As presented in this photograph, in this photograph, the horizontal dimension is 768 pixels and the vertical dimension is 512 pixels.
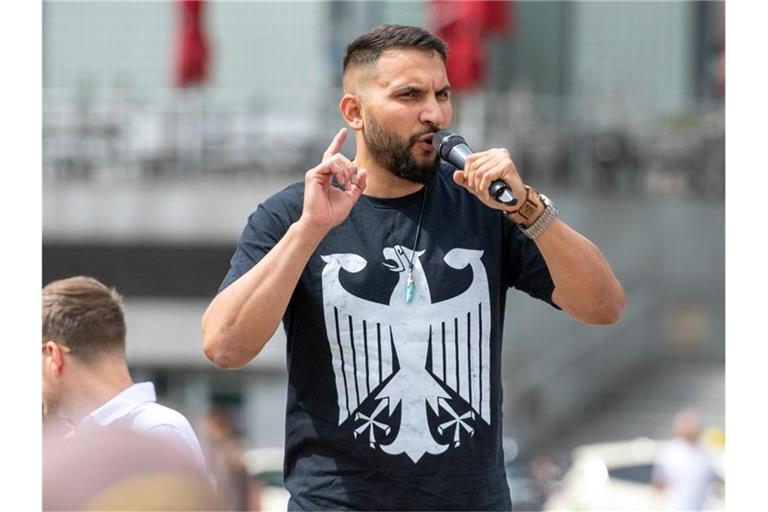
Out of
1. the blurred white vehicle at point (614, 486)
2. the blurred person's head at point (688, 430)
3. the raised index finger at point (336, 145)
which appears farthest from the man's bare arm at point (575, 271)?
the blurred person's head at point (688, 430)

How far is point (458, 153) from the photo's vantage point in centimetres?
284

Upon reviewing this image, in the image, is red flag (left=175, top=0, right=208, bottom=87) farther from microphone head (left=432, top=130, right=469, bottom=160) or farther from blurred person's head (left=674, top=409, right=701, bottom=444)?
microphone head (left=432, top=130, right=469, bottom=160)

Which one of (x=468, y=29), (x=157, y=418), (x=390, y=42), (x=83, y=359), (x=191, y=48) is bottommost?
(x=157, y=418)

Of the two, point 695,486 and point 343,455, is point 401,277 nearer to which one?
point 343,455

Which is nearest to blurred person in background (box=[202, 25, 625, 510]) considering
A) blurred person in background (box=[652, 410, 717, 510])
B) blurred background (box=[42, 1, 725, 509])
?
blurred person in background (box=[652, 410, 717, 510])

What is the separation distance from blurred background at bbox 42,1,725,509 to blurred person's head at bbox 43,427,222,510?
1354cm

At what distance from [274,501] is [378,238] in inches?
250

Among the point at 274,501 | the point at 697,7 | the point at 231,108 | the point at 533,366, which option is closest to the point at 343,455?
the point at 274,501

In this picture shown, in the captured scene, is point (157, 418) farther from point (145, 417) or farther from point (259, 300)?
point (259, 300)

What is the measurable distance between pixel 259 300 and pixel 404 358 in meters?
0.32

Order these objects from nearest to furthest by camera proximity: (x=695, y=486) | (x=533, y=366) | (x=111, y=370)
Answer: (x=111, y=370) → (x=695, y=486) → (x=533, y=366)

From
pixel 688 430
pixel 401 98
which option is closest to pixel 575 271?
pixel 401 98

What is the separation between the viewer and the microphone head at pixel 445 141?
2885 millimetres

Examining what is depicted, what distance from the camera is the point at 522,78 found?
2017 centimetres
